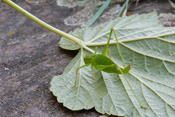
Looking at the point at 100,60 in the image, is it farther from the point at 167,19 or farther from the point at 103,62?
the point at 167,19

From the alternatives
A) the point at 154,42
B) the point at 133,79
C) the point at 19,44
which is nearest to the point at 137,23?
the point at 154,42

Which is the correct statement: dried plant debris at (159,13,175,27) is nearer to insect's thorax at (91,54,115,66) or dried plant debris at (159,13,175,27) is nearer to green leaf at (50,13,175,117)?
green leaf at (50,13,175,117)

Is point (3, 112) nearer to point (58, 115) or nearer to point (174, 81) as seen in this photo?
point (58, 115)

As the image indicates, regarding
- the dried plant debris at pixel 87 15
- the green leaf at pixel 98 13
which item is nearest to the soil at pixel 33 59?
the dried plant debris at pixel 87 15

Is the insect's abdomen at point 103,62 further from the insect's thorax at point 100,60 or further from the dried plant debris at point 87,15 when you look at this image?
the dried plant debris at point 87,15

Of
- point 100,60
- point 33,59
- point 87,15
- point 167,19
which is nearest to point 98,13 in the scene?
point 87,15
